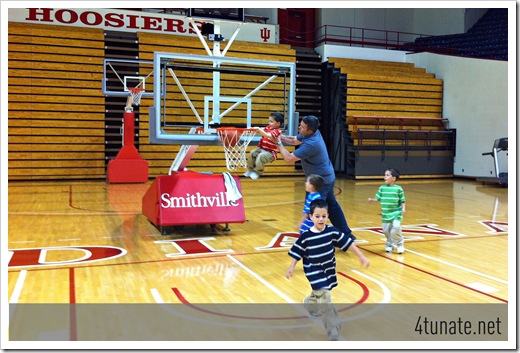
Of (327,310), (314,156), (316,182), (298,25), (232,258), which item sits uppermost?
(298,25)

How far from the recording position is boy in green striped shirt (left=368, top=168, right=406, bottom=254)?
5844 mm

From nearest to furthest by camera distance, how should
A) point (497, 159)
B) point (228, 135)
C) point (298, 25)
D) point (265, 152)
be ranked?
point (265, 152)
point (228, 135)
point (497, 159)
point (298, 25)

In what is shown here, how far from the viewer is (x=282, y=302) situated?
414cm

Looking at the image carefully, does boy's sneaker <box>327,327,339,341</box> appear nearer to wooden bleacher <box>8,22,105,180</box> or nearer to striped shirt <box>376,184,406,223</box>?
striped shirt <box>376,184,406,223</box>

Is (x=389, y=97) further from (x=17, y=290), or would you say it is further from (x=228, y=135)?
(x=17, y=290)

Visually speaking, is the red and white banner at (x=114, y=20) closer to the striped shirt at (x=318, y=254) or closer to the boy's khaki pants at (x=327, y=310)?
the striped shirt at (x=318, y=254)

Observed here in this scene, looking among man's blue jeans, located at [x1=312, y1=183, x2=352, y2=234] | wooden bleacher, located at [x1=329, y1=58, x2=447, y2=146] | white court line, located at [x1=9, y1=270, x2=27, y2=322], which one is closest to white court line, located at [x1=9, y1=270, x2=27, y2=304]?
white court line, located at [x1=9, y1=270, x2=27, y2=322]

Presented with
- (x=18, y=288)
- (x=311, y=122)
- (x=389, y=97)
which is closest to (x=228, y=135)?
Result: (x=311, y=122)

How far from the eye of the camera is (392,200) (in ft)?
19.2

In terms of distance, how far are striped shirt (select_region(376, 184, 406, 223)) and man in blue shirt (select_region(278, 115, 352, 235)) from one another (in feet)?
1.65

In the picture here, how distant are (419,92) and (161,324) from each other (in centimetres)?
1561

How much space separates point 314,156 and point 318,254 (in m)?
2.21

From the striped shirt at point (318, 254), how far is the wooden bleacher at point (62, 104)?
11083 millimetres

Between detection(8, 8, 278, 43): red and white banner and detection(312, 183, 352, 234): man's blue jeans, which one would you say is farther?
detection(8, 8, 278, 43): red and white banner
